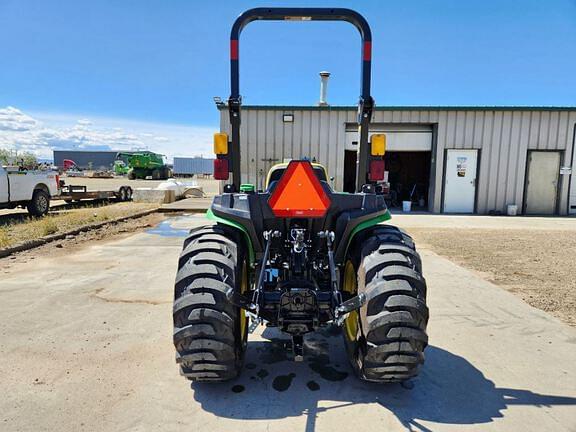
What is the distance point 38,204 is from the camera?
11.8m

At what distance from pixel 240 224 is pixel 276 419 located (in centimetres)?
139

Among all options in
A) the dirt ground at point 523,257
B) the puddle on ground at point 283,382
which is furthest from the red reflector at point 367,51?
the dirt ground at point 523,257

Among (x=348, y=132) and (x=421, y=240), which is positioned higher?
(x=348, y=132)

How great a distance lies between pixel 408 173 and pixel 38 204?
55.4 ft

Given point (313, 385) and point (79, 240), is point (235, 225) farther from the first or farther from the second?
point (79, 240)

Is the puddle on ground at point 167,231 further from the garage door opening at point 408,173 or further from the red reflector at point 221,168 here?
the garage door opening at point 408,173

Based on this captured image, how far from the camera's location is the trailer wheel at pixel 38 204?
11.7 m

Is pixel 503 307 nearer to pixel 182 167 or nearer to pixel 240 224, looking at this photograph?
pixel 240 224

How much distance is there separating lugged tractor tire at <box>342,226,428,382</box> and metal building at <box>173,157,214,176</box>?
58.1 m

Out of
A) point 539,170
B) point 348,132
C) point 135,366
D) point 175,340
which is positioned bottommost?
point 135,366

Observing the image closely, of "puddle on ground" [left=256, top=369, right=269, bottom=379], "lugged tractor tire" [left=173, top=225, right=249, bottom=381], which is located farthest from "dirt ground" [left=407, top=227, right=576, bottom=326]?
"lugged tractor tire" [left=173, top=225, right=249, bottom=381]

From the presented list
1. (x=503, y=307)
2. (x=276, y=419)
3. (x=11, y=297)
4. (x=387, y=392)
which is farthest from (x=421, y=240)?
(x=11, y=297)

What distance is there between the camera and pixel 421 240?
914 centimetres

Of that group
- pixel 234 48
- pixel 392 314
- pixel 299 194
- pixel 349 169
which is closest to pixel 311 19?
pixel 234 48
